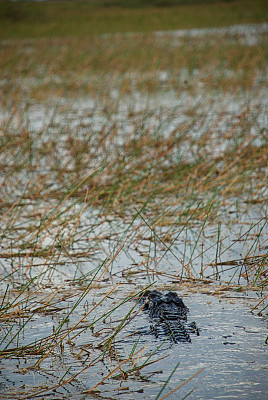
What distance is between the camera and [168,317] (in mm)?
2490

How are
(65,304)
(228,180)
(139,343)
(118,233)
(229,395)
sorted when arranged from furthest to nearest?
(228,180) → (118,233) → (65,304) → (139,343) → (229,395)

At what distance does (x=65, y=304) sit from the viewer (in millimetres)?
2807

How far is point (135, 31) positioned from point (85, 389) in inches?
712

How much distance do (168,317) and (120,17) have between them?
2238cm

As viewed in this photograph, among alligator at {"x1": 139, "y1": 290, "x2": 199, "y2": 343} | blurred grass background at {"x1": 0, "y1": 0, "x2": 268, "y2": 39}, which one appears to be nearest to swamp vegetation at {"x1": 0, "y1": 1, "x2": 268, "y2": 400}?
alligator at {"x1": 139, "y1": 290, "x2": 199, "y2": 343}

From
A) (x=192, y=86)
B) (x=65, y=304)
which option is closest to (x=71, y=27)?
(x=192, y=86)

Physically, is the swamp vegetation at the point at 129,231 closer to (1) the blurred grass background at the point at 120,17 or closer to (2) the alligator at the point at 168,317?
(2) the alligator at the point at 168,317

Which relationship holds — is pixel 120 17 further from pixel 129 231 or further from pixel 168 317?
pixel 168 317

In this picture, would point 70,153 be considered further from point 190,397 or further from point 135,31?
point 135,31

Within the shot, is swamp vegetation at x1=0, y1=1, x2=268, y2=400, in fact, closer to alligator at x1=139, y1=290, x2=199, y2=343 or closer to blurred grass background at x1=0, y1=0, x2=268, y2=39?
alligator at x1=139, y1=290, x2=199, y2=343

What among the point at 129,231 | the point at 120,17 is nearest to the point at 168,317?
the point at 129,231

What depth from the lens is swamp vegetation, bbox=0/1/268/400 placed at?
7.06 feet

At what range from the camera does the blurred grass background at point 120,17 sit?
19.2 meters

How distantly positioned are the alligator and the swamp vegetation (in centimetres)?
6
